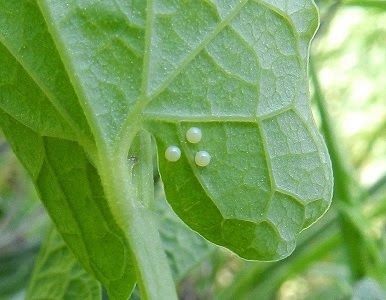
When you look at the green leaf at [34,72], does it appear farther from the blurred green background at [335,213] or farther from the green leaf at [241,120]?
the blurred green background at [335,213]

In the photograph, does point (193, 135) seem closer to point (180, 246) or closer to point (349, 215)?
point (180, 246)

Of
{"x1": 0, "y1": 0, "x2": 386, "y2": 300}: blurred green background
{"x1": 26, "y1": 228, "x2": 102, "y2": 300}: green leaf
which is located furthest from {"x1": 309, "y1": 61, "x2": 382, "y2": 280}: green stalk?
{"x1": 26, "y1": 228, "x2": 102, "y2": 300}: green leaf

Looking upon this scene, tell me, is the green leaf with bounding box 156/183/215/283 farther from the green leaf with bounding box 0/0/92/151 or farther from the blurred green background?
the green leaf with bounding box 0/0/92/151

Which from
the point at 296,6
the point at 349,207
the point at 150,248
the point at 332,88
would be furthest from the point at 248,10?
the point at 332,88

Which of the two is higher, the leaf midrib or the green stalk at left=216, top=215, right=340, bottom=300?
the leaf midrib

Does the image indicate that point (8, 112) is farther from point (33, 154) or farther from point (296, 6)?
point (296, 6)

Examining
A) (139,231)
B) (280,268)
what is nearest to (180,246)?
(139,231)

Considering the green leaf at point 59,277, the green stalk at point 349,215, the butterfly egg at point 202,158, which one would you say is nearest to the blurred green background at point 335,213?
the green stalk at point 349,215
